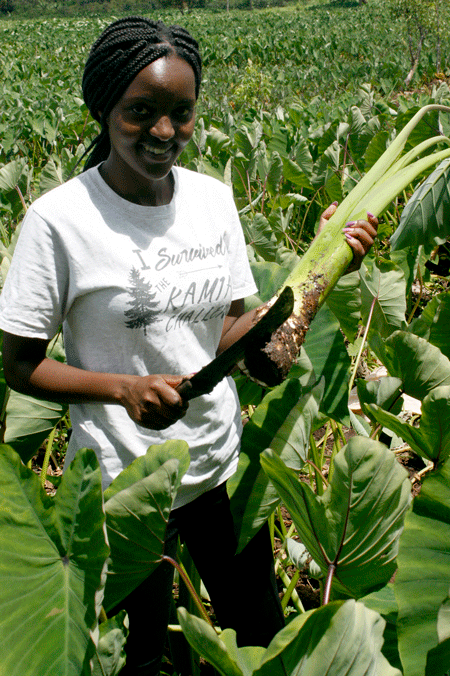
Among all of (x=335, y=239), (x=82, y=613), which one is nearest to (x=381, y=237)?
(x=335, y=239)

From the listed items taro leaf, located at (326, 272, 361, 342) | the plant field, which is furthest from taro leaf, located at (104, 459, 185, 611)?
taro leaf, located at (326, 272, 361, 342)

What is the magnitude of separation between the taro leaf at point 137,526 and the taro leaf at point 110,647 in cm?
7

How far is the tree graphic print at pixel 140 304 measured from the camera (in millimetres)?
932

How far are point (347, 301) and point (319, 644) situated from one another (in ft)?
3.54

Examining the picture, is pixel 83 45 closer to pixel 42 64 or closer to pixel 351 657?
pixel 42 64

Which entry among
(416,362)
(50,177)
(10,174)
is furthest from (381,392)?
(10,174)

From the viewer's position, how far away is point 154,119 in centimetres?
91

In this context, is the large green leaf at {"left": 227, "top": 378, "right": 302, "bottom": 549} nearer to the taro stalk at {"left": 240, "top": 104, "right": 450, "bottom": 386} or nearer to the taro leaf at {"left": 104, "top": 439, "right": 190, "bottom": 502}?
the taro stalk at {"left": 240, "top": 104, "right": 450, "bottom": 386}

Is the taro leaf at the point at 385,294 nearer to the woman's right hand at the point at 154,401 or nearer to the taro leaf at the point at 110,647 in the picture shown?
the woman's right hand at the point at 154,401

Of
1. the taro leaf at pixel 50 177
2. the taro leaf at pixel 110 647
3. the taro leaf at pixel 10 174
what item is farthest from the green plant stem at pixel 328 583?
the taro leaf at pixel 10 174

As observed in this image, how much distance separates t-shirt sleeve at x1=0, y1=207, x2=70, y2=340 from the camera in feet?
2.89

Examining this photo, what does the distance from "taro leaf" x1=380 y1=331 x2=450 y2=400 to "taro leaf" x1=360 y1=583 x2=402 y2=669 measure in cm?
45

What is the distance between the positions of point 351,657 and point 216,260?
64 centimetres

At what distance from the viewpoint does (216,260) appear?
1042mm
